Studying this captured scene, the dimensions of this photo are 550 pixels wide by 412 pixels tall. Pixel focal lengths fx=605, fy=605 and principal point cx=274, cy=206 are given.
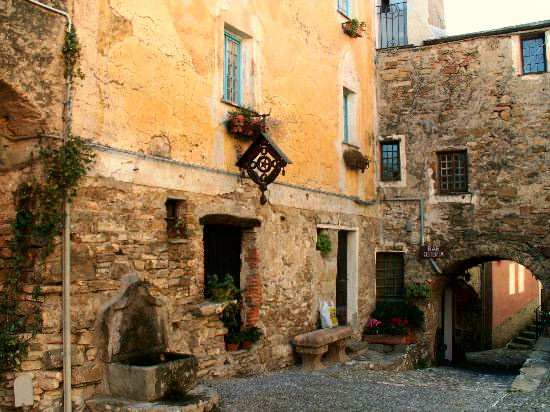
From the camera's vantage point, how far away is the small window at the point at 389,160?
45.2 feet

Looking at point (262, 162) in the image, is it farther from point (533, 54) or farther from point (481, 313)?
point (481, 313)

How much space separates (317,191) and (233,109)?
2.86 meters

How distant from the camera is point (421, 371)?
38.9ft

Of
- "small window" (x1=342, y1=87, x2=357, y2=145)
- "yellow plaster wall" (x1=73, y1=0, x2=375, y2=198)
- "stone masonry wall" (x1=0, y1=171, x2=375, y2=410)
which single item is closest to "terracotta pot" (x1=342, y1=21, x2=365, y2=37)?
"yellow plaster wall" (x1=73, y1=0, x2=375, y2=198)

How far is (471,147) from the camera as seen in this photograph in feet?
42.8

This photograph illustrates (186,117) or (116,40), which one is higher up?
(116,40)

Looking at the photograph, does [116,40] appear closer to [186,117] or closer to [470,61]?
[186,117]

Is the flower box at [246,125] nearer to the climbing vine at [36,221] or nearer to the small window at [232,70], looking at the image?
the small window at [232,70]

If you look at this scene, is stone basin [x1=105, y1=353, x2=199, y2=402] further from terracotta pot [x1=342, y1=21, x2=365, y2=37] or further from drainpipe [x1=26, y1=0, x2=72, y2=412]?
terracotta pot [x1=342, y1=21, x2=365, y2=37]

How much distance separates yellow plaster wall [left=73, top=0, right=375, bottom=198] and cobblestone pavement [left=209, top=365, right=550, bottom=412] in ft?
9.88

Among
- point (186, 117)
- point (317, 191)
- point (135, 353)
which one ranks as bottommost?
point (135, 353)

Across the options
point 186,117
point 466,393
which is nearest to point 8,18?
Result: point 186,117

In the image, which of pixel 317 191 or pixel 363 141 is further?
pixel 363 141

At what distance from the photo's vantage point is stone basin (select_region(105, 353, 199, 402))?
234 inches
